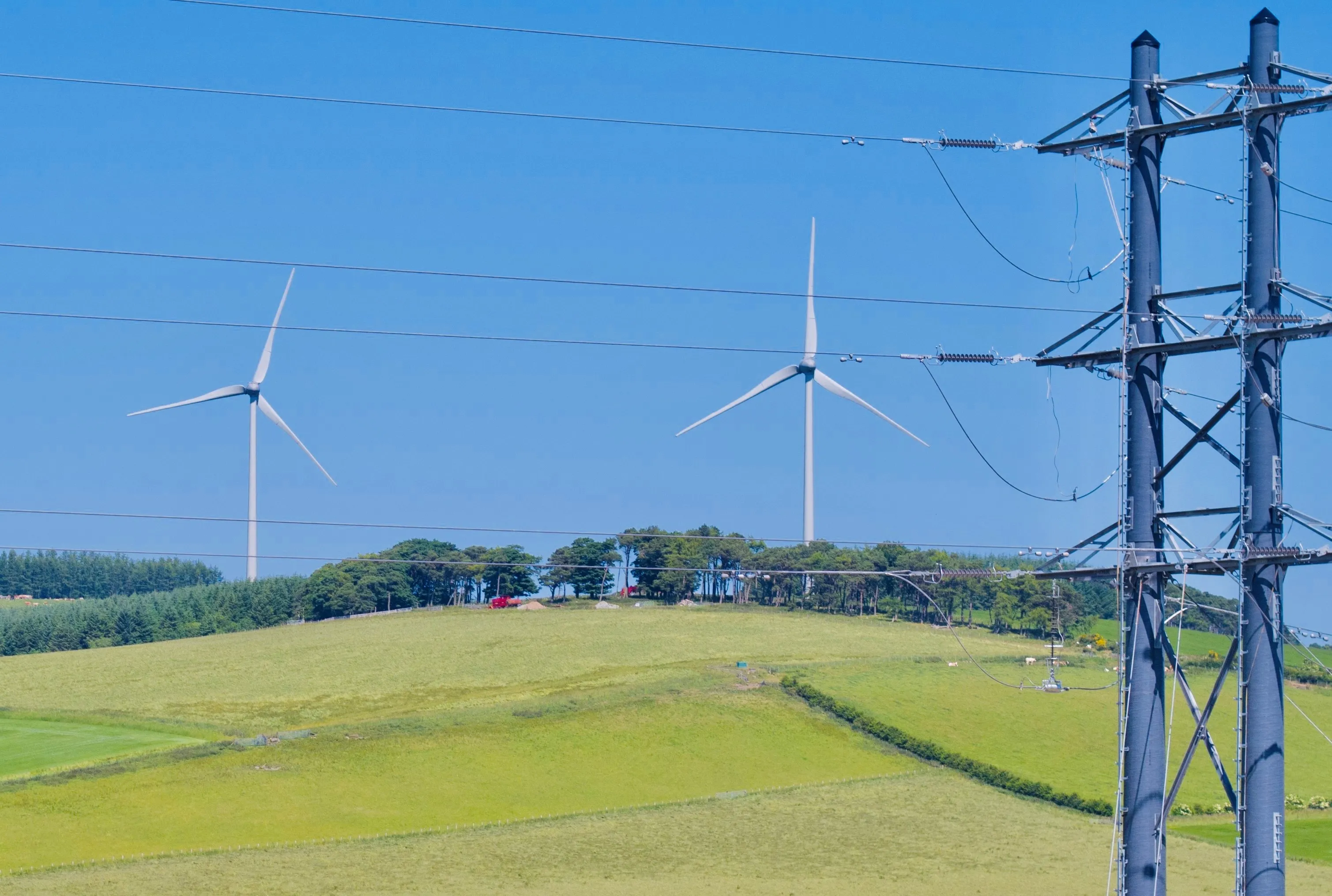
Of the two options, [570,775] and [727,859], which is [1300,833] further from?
[570,775]

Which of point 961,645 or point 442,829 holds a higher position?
point 961,645

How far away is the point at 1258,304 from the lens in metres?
32.6

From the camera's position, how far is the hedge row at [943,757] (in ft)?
294

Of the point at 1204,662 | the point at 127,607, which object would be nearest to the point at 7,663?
the point at 127,607

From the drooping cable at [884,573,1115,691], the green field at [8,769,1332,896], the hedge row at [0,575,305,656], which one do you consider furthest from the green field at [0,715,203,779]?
the hedge row at [0,575,305,656]

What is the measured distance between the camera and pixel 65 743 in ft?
336

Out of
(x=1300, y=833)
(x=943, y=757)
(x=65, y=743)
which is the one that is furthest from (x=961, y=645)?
(x=65, y=743)

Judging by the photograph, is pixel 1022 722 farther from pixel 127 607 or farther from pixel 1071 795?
pixel 127 607

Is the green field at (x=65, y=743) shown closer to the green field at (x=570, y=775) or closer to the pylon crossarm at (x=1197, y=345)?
the green field at (x=570, y=775)

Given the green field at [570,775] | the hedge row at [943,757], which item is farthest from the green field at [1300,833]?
the hedge row at [943,757]

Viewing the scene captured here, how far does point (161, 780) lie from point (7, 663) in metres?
79.7

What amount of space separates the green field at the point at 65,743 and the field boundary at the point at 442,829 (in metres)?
25.9

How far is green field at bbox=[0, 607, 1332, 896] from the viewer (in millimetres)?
66938

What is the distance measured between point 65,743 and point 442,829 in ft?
134
